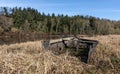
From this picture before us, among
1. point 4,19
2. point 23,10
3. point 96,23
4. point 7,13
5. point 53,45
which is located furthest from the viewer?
point 96,23

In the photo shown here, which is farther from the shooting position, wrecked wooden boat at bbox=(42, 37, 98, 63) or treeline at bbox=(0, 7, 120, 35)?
treeline at bbox=(0, 7, 120, 35)

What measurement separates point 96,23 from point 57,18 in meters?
18.9

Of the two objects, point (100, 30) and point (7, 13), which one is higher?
point (7, 13)

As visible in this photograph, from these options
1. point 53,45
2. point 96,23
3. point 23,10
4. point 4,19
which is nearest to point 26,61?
point 53,45

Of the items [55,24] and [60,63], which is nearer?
[60,63]

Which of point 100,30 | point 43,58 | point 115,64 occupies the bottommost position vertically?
point 100,30

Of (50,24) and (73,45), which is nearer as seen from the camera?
(73,45)

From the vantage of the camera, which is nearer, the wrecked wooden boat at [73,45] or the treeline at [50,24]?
the wrecked wooden boat at [73,45]

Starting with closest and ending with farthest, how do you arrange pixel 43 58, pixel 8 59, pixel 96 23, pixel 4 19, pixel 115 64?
pixel 8 59, pixel 43 58, pixel 115 64, pixel 4 19, pixel 96 23

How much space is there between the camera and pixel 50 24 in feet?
349

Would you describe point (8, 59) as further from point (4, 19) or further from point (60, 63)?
point (4, 19)

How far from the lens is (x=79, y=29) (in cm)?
10931

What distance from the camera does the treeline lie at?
9497 cm

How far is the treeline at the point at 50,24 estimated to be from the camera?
95.0 meters
